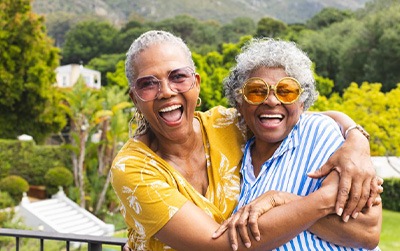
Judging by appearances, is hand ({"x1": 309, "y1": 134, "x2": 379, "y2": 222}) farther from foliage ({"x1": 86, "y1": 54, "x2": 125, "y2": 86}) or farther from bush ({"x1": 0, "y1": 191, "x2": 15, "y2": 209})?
foliage ({"x1": 86, "y1": 54, "x2": 125, "y2": 86})

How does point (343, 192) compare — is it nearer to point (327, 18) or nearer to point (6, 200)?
point (6, 200)

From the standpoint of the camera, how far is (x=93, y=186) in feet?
59.6

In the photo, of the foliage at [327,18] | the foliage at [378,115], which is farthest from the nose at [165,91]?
the foliage at [327,18]

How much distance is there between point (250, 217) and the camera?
179 cm

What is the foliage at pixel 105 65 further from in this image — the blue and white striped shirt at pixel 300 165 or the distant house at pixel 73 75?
the blue and white striped shirt at pixel 300 165

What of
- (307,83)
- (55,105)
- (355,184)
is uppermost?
(307,83)

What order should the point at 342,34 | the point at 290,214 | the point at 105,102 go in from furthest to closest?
the point at 342,34, the point at 105,102, the point at 290,214

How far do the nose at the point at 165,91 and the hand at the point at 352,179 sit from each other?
571 millimetres

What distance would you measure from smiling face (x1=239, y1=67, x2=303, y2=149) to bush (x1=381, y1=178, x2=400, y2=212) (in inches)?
729

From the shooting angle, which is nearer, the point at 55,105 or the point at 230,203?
the point at 230,203

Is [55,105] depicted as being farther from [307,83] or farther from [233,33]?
[233,33]

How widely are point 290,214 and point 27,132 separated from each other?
24303 mm

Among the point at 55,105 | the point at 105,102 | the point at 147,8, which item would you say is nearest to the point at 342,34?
the point at 55,105

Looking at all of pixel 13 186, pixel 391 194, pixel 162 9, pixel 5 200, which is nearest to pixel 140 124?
pixel 5 200
